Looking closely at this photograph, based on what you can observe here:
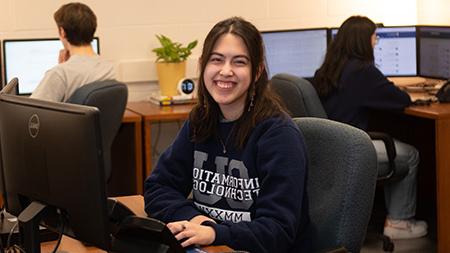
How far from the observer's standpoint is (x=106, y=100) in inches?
136

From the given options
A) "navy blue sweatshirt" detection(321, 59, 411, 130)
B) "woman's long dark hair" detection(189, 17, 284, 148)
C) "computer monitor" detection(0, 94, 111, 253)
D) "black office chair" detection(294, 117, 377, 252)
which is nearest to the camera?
"computer monitor" detection(0, 94, 111, 253)

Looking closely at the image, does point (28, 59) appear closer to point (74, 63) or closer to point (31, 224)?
point (74, 63)

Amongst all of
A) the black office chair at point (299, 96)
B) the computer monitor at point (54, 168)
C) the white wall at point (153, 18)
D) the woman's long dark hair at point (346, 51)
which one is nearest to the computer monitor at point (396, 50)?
the white wall at point (153, 18)

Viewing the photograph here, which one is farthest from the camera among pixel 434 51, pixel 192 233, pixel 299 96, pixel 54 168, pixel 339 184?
pixel 434 51

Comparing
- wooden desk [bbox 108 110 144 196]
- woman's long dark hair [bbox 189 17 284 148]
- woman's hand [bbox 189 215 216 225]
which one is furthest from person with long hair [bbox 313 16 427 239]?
woman's hand [bbox 189 215 216 225]

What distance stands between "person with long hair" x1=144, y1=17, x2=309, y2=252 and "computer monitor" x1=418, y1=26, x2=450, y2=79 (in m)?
2.43

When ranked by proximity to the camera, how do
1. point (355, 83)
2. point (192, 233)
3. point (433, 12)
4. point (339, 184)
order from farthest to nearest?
1. point (433, 12)
2. point (355, 83)
3. point (339, 184)
4. point (192, 233)

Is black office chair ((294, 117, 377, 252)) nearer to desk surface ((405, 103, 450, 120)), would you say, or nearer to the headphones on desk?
desk surface ((405, 103, 450, 120))

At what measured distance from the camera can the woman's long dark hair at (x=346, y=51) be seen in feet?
12.9

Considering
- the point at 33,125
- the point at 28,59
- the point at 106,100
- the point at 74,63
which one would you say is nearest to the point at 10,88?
the point at 33,125

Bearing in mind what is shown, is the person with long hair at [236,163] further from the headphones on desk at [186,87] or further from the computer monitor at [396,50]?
the computer monitor at [396,50]

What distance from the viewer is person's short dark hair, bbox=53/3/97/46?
3.79m

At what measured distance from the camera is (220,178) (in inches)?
85.4

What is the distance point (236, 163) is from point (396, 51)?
280 cm
